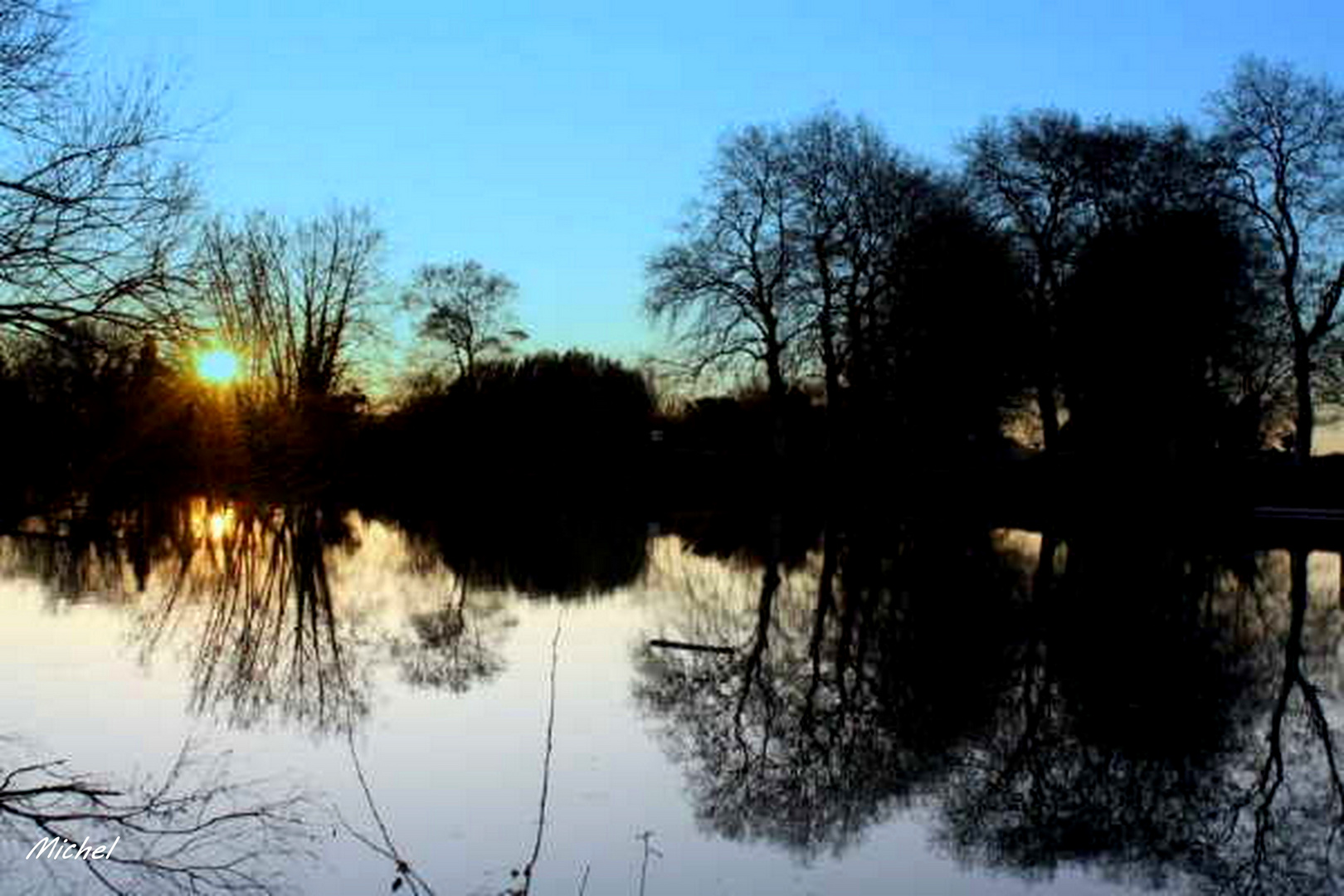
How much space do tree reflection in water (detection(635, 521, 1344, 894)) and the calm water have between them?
4 centimetres

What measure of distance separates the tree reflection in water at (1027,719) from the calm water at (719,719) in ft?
0.13

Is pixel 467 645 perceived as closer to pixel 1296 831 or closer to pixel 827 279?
pixel 1296 831

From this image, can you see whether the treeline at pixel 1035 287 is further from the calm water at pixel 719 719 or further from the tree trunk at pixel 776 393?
the calm water at pixel 719 719

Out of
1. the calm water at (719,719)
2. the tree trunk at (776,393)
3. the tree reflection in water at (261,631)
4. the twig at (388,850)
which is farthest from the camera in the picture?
the tree trunk at (776,393)

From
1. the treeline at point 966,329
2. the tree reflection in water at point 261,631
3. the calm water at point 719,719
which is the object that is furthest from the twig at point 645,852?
the treeline at point 966,329

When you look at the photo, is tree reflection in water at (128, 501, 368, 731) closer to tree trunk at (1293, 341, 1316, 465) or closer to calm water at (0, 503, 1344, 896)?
calm water at (0, 503, 1344, 896)

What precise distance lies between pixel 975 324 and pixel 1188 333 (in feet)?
21.7

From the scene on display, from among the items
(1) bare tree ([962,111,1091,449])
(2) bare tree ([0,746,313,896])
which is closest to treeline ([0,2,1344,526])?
(1) bare tree ([962,111,1091,449])

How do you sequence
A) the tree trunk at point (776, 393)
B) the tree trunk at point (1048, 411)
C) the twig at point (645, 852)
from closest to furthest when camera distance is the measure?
the twig at point (645, 852)
the tree trunk at point (776, 393)
the tree trunk at point (1048, 411)

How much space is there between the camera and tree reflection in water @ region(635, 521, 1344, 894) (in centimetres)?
895

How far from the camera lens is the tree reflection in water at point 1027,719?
895 centimetres

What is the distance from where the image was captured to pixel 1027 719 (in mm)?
12211

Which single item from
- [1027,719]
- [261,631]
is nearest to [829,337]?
[261,631]

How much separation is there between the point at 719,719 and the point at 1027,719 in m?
2.51
